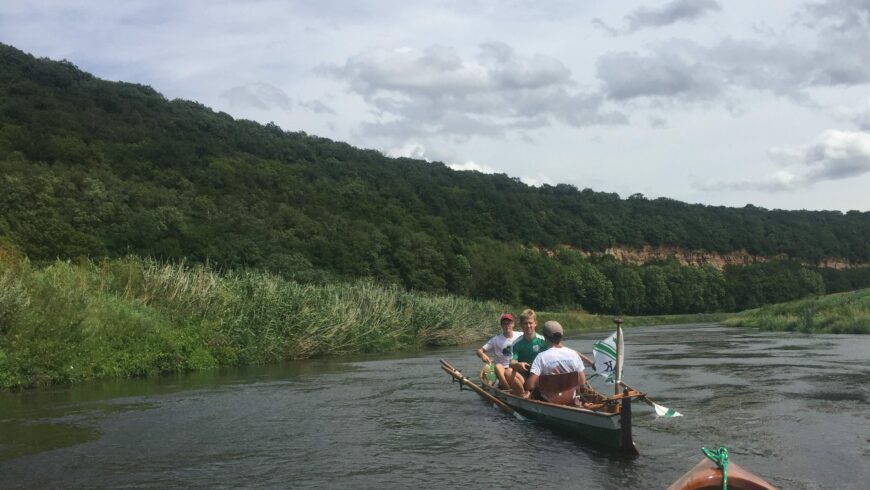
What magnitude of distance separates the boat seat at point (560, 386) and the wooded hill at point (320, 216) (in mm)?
41507

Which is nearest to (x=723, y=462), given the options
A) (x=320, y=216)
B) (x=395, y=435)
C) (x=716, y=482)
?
(x=716, y=482)

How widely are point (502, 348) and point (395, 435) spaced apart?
128 inches

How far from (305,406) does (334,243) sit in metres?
53.8

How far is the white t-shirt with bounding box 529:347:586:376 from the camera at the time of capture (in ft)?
38.1

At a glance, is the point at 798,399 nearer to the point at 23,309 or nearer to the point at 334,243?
the point at 23,309

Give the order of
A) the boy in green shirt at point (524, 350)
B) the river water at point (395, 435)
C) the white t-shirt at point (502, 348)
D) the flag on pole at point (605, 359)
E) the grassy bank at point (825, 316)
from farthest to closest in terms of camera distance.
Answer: the grassy bank at point (825, 316) < the white t-shirt at point (502, 348) < the boy in green shirt at point (524, 350) < the flag on pole at point (605, 359) < the river water at point (395, 435)

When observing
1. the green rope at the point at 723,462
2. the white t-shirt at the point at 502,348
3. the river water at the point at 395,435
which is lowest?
the river water at the point at 395,435

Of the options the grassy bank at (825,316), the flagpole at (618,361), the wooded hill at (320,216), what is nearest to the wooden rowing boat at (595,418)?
the flagpole at (618,361)

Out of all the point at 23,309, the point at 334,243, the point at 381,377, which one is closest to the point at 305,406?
the point at 381,377

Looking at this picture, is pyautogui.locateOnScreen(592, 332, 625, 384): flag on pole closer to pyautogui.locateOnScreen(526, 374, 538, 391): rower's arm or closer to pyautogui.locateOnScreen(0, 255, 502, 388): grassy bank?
pyautogui.locateOnScreen(526, 374, 538, 391): rower's arm

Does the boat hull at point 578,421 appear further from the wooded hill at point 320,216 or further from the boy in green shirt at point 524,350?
the wooded hill at point 320,216

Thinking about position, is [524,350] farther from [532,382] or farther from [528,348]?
[532,382]

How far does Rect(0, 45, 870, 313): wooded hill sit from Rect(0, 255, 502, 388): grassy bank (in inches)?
920

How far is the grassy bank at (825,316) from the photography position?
37125 mm
